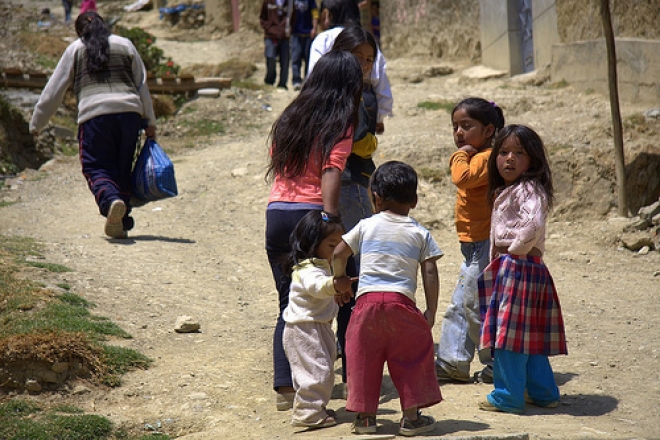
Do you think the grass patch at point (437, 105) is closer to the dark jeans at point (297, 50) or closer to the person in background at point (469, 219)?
the dark jeans at point (297, 50)

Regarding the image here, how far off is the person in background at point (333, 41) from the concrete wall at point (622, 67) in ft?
17.1

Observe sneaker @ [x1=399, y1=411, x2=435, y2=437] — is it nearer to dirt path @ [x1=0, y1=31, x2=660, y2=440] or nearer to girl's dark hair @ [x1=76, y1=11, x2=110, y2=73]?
dirt path @ [x1=0, y1=31, x2=660, y2=440]

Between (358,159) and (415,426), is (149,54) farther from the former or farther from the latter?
(415,426)

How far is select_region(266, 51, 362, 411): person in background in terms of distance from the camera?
3650 mm

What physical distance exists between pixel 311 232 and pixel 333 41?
161 cm

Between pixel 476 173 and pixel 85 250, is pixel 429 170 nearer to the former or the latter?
pixel 85 250

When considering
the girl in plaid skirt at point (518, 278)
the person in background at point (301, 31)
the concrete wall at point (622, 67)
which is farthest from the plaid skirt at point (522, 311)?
the person in background at point (301, 31)

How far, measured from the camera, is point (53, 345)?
4.33 m

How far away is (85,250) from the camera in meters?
6.50

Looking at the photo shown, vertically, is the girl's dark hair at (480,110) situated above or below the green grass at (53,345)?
above

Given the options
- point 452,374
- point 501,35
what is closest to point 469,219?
point 452,374

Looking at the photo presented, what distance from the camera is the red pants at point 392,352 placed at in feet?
10.8

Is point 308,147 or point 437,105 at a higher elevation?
point 437,105

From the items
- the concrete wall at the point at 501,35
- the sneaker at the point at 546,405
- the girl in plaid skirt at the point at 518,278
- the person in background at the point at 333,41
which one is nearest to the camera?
the girl in plaid skirt at the point at 518,278
